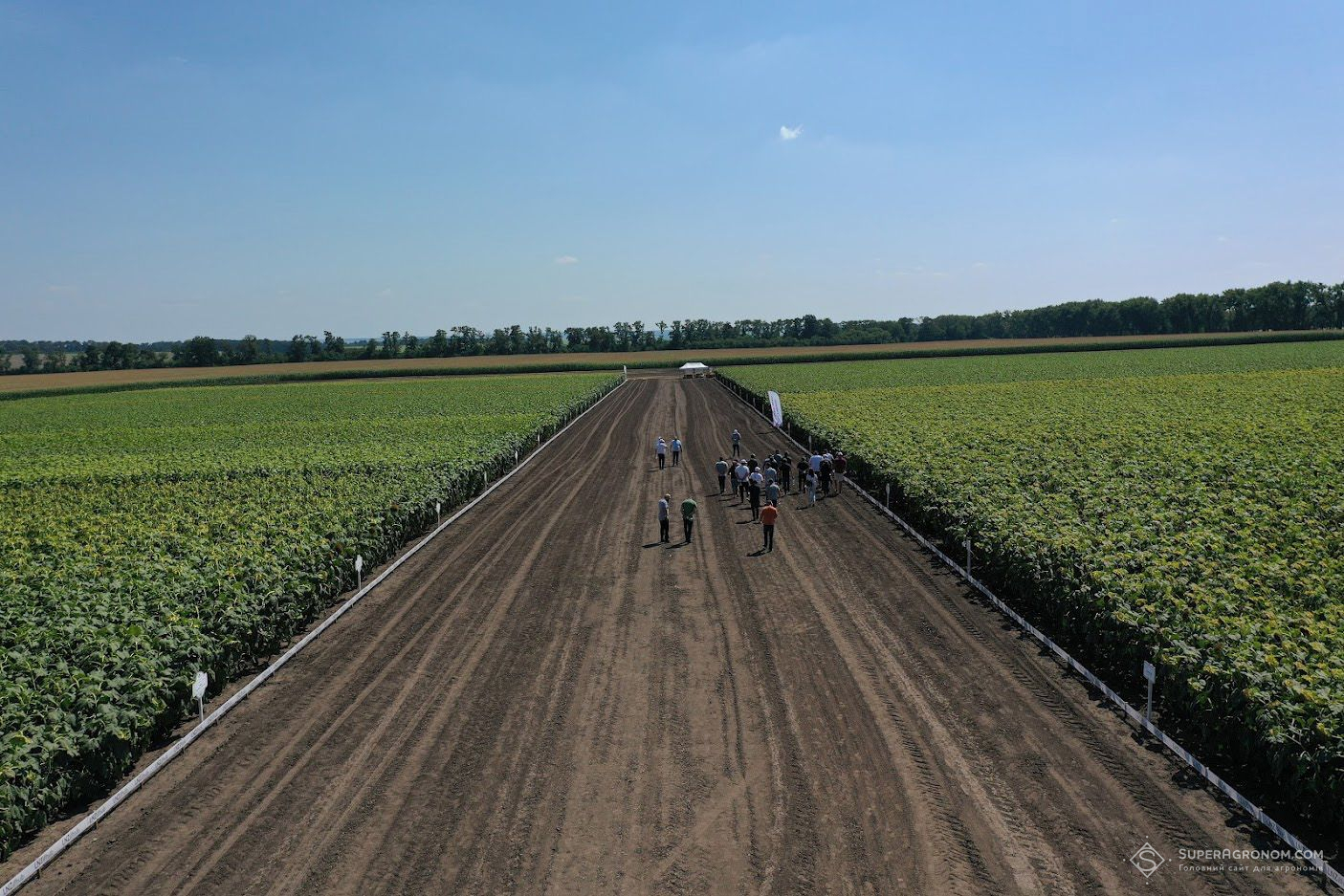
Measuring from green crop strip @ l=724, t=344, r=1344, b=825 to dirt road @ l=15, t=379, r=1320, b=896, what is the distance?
101 centimetres

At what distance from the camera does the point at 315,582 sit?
16.6 meters

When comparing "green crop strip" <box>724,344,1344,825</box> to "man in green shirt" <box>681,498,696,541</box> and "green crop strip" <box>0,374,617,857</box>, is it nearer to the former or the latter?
"man in green shirt" <box>681,498,696,541</box>

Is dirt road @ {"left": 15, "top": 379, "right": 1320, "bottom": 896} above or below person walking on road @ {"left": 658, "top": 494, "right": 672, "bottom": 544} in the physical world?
below

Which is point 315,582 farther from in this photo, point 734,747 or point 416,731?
point 734,747

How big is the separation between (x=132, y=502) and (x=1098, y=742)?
89.0 ft

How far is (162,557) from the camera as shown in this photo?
16453 millimetres

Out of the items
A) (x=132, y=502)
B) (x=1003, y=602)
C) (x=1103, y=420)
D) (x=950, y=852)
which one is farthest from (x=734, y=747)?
(x=1103, y=420)

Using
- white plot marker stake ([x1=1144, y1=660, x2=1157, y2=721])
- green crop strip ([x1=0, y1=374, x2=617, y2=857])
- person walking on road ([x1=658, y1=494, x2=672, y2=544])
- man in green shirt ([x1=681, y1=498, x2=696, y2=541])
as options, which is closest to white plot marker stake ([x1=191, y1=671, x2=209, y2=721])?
green crop strip ([x1=0, y1=374, x2=617, y2=857])

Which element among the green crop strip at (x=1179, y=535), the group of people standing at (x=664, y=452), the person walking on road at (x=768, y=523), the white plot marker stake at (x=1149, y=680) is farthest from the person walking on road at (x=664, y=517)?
the white plot marker stake at (x=1149, y=680)

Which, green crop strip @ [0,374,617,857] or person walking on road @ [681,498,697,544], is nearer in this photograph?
green crop strip @ [0,374,617,857]

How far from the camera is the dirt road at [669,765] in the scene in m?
8.24

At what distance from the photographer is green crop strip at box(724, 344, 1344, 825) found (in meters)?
9.56

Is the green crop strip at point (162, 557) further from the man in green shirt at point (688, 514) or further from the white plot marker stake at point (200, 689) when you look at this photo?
the man in green shirt at point (688, 514)

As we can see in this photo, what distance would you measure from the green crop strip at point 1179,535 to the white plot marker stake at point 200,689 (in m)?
13.8
